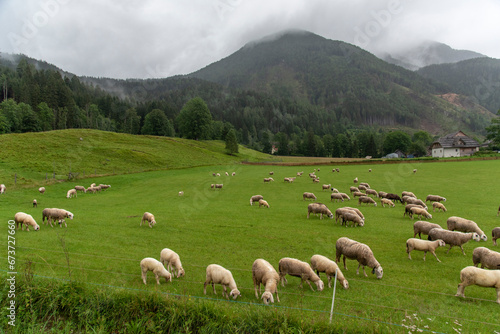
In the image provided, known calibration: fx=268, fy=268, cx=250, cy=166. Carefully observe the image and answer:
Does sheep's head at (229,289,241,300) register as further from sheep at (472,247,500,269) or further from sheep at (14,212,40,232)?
sheep at (14,212,40,232)

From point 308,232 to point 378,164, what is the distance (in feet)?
205

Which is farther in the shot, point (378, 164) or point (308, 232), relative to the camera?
point (378, 164)

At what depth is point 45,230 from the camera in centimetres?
1789

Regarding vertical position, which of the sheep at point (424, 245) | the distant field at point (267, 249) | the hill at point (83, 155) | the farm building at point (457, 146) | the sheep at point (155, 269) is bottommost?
the distant field at point (267, 249)

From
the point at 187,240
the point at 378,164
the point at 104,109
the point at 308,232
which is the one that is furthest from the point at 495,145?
the point at 104,109

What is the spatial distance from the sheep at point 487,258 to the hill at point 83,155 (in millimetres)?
49365

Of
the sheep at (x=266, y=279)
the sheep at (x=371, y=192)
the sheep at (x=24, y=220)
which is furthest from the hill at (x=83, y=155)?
the sheep at (x=371, y=192)

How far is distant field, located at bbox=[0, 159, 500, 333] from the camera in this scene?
28.1ft

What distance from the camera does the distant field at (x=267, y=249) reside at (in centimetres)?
857

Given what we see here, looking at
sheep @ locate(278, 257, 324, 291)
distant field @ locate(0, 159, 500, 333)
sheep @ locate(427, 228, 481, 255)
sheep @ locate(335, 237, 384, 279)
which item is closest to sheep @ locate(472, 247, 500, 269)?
distant field @ locate(0, 159, 500, 333)

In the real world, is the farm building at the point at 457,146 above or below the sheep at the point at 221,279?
above

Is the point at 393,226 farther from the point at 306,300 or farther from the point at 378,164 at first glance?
the point at 378,164

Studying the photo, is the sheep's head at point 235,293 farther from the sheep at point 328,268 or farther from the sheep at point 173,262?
the sheep at point 328,268

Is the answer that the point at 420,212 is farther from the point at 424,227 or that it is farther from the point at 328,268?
the point at 328,268
